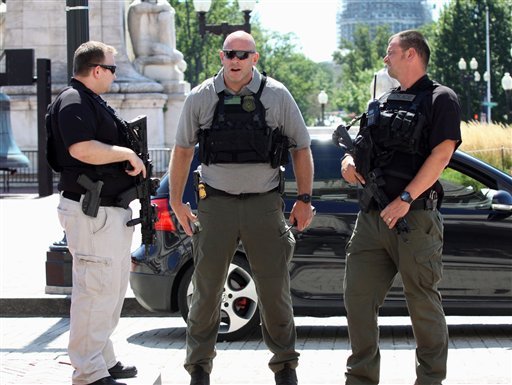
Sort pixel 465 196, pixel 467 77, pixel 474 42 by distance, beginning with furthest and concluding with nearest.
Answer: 1. pixel 474 42
2. pixel 467 77
3. pixel 465 196

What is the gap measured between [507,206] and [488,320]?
5.37 ft

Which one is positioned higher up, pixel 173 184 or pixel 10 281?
pixel 173 184

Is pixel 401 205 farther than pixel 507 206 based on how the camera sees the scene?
No

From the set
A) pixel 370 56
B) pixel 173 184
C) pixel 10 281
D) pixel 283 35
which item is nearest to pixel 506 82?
pixel 10 281

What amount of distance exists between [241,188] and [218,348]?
2725 millimetres

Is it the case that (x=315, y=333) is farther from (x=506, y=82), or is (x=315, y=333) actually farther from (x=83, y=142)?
(x=506, y=82)

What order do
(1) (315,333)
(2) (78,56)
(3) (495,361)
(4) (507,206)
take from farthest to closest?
(1) (315,333) < (4) (507,206) < (3) (495,361) < (2) (78,56)

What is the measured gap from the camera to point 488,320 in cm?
1034

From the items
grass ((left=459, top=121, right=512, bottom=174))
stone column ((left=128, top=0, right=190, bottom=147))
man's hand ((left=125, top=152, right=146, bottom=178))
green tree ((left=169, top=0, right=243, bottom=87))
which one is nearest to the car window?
man's hand ((left=125, top=152, right=146, bottom=178))

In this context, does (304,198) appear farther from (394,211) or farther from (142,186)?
(142,186)

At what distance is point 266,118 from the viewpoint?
662 cm

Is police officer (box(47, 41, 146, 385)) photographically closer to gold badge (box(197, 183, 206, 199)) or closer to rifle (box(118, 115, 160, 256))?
rifle (box(118, 115, 160, 256))

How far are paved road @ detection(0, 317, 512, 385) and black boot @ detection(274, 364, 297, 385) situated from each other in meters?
0.72

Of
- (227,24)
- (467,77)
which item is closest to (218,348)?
(227,24)
